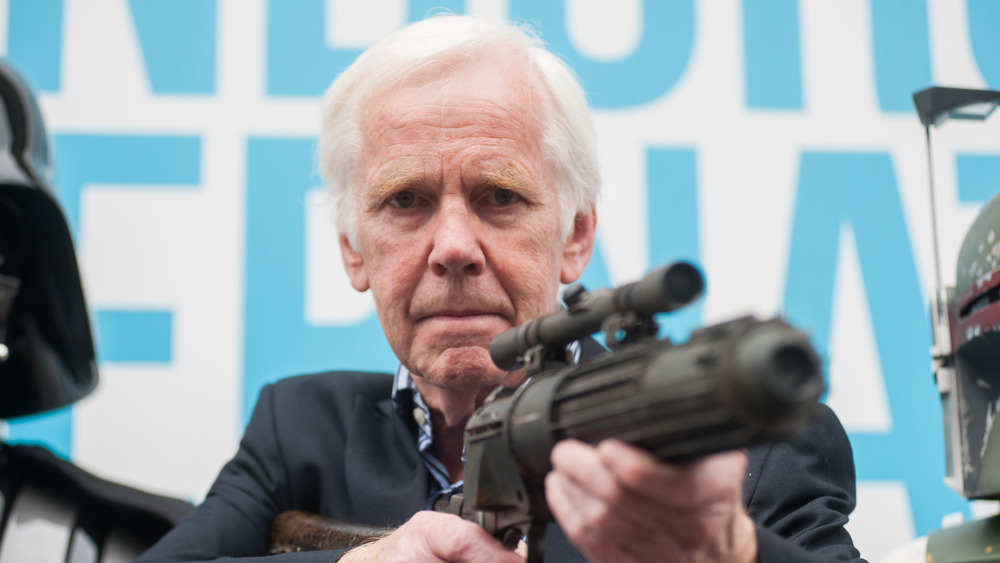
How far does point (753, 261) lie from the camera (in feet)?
8.06

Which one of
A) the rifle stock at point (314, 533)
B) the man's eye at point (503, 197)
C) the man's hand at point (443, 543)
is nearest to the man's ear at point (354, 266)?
the man's eye at point (503, 197)

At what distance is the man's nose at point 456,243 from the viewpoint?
4.53 feet

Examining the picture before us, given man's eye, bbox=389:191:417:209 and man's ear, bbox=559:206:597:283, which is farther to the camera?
man's ear, bbox=559:206:597:283

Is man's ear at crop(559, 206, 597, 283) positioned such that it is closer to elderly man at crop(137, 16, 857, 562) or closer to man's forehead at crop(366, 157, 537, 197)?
elderly man at crop(137, 16, 857, 562)

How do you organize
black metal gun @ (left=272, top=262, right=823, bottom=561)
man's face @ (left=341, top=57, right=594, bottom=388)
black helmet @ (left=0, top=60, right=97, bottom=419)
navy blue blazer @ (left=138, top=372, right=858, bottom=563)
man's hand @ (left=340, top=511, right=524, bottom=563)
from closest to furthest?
black metal gun @ (left=272, top=262, right=823, bottom=561) < man's hand @ (left=340, top=511, right=524, bottom=563) < navy blue blazer @ (left=138, top=372, right=858, bottom=563) < man's face @ (left=341, top=57, right=594, bottom=388) < black helmet @ (left=0, top=60, right=97, bottom=419)

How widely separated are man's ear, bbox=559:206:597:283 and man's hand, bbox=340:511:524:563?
2.28ft

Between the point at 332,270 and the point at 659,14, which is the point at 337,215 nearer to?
the point at 332,270

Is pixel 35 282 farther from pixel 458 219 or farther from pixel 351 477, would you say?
pixel 458 219

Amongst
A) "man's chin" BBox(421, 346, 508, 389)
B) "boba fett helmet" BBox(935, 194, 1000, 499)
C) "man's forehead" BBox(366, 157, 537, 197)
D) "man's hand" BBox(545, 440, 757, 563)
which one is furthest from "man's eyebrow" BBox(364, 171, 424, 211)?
"boba fett helmet" BBox(935, 194, 1000, 499)

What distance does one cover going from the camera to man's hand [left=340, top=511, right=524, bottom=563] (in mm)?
949

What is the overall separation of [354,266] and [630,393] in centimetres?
113

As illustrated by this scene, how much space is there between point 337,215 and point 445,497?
0.62m

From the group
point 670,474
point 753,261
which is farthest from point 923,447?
point 670,474

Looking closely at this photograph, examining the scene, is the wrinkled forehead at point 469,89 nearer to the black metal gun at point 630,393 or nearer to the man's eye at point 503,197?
the man's eye at point 503,197
